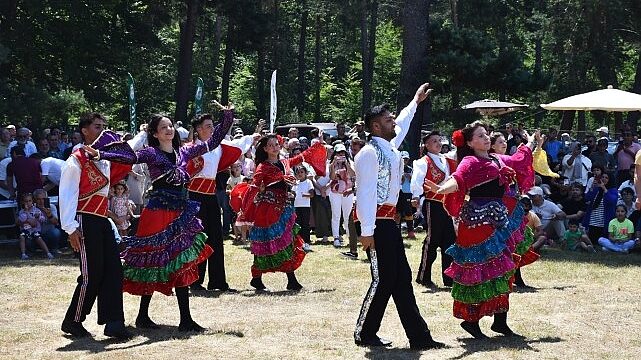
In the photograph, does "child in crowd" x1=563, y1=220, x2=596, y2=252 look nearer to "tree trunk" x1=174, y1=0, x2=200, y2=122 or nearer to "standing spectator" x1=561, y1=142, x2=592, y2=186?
"standing spectator" x1=561, y1=142, x2=592, y2=186

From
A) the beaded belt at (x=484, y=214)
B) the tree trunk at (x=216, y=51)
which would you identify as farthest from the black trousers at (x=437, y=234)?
the tree trunk at (x=216, y=51)

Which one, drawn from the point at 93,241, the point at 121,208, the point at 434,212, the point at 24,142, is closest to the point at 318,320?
the point at 93,241

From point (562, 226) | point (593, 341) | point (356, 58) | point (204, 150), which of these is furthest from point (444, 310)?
point (356, 58)

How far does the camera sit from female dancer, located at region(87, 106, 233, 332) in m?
8.41

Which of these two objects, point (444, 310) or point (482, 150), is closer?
point (482, 150)

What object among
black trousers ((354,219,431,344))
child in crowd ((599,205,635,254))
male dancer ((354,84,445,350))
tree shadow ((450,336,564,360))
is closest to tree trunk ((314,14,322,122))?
child in crowd ((599,205,635,254))

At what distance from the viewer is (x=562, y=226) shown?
641 inches

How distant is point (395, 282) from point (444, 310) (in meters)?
2.22

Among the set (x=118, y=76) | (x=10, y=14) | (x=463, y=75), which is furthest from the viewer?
(x=118, y=76)

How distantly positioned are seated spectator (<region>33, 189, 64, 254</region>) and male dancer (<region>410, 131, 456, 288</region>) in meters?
6.26

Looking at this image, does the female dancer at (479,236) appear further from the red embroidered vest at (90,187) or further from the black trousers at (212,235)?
the black trousers at (212,235)

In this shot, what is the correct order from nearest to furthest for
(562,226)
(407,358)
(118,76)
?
(407,358)
(562,226)
(118,76)

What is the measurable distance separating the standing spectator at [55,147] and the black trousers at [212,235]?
6815mm

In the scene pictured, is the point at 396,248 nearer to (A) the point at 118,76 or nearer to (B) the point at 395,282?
(B) the point at 395,282
